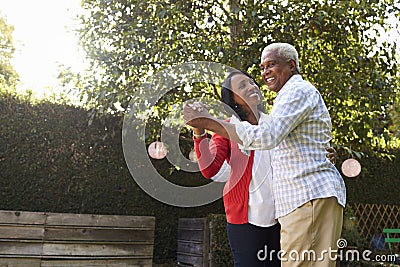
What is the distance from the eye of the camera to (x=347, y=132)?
336cm

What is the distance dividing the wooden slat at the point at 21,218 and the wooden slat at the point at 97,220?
0.18 ft

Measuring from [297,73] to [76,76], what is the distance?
95.8 inches

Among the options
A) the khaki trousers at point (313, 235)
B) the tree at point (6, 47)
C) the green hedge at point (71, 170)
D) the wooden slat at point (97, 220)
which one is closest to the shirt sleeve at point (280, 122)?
the khaki trousers at point (313, 235)

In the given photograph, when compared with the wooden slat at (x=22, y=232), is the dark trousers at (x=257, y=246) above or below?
above

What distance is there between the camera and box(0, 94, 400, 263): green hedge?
3600 millimetres

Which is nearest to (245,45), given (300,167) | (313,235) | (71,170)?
(71,170)

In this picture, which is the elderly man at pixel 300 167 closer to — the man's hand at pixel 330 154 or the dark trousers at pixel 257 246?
the man's hand at pixel 330 154

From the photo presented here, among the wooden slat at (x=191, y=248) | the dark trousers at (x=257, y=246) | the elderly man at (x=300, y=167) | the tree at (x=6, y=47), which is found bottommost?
the wooden slat at (x=191, y=248)

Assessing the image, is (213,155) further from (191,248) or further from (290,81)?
(191,248)

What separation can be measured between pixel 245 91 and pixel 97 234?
2.00 meters

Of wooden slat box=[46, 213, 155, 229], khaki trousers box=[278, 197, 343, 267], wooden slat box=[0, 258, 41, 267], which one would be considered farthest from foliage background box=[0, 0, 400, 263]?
khaki trousers box=[278, 197, 343, 267]

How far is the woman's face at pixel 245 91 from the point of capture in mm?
1611

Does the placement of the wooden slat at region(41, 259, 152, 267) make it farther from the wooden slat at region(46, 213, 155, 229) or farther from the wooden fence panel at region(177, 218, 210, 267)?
the wooden fence panel at region(177, 218, 210, 267)

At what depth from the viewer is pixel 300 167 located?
122 centimetres
